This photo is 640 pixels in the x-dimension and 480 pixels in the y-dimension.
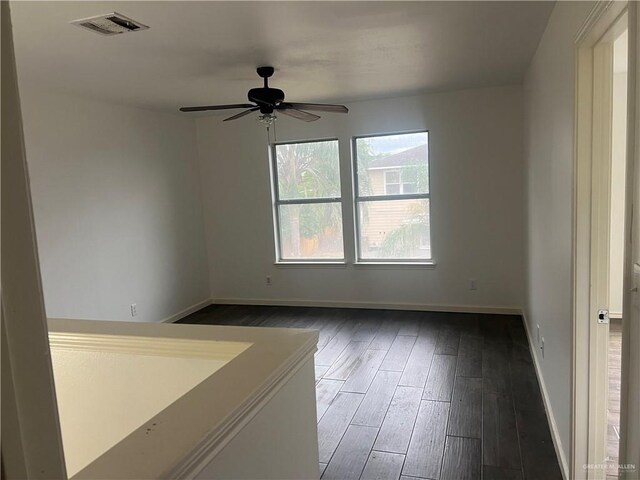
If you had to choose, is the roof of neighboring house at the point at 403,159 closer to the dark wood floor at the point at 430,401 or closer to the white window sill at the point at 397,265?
the white window sill at the point at 397,265

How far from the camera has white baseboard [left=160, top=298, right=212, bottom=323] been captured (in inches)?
209

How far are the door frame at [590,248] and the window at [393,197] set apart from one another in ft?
10.6

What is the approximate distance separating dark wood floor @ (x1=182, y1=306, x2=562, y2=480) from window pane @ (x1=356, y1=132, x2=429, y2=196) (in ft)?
5.06

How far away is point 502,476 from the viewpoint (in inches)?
89.4

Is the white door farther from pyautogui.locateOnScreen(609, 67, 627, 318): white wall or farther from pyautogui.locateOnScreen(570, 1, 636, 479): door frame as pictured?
pyautogui.locateOnScreen(609, 67, 627, 318): white wall

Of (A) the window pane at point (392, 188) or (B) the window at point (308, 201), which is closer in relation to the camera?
(A) the window pane at point (392, 188)

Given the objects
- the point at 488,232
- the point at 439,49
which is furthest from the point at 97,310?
the point at 488,232

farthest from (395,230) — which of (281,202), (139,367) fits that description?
(139,367)

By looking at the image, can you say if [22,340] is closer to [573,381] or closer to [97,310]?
[573,381]

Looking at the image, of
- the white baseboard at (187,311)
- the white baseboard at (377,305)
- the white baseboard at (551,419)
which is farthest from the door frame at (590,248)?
the white baseboard at (187,311)

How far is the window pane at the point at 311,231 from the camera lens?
554 centimetres

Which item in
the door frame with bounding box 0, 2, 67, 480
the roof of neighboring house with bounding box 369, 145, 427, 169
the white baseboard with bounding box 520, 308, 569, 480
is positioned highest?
the roof of neighboring house with bounding box 369, 145, 427, 169

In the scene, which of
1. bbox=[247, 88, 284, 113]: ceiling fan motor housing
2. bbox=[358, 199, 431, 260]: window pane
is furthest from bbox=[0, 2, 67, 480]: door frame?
bbox=[358, 199, 431, 260]: window pane

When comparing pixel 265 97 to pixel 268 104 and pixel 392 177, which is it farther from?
pixel 392 177
